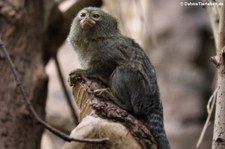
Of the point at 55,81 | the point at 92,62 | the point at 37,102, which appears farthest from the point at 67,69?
the point at 92,62

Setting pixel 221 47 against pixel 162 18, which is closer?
pixel 221 47

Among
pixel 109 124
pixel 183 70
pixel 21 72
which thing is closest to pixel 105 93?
pixel 109 124

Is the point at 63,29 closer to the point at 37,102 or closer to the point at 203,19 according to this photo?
the point at 37,102

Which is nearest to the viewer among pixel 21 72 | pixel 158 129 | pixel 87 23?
pixel 158 129

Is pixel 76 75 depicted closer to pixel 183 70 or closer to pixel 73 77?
pixel 73 77

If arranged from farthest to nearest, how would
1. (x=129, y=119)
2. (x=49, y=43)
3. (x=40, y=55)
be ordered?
(x=49, y=43)
(x=40, y=55)
(x=129, y=119)

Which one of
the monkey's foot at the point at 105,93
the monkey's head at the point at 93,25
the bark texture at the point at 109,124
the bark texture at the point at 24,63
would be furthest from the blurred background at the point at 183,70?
the bark texture at the point at 109,124

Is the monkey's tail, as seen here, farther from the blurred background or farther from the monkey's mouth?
the blurred background
